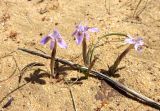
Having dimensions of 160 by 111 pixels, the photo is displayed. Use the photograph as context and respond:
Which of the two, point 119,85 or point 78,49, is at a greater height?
point 78,49

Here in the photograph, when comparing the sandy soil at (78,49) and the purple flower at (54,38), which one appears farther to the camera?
the sandy soil at (78,49)

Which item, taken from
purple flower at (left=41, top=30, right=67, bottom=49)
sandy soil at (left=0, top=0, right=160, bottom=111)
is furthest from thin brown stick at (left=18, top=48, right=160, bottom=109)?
purple flower at (left=41, top=30, right=67, bottom=49)

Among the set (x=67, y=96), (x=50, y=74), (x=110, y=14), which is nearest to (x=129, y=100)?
(x=67, y=96)

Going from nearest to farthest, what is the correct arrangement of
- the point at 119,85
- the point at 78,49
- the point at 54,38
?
the point at 54,38 → the point at 119,85 → the point at 78,49

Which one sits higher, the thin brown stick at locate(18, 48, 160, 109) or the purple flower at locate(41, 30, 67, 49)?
the purple flower at locate(41, 30, 67, 49)

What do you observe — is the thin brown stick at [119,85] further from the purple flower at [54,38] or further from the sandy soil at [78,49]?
the purple flower at [54,38]

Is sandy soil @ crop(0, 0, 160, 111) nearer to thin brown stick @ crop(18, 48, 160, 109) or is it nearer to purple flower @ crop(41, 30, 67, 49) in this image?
thin brown stick @ crop(18, 48, 160, 109)

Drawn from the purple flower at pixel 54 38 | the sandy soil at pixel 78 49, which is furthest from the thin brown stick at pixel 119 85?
the purple flower at pixel 54 38

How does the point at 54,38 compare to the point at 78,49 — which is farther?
the point at 78,49
